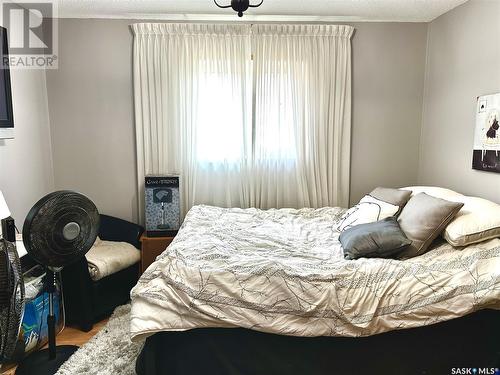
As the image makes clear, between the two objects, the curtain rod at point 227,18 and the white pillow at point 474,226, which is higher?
the curtain rod at point 227,18

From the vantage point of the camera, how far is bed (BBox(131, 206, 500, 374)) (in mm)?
1836

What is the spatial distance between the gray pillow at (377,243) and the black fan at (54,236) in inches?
61.3

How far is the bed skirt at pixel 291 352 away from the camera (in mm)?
1883

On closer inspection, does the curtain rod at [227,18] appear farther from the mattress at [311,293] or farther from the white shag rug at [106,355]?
the white shag rug at [106,355]

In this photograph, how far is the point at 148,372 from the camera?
72.9 inches

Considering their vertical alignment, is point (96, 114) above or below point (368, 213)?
above

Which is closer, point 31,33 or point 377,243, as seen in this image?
point 377,243

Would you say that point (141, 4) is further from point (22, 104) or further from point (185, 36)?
point (22, 104)

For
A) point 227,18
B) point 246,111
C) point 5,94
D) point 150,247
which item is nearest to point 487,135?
point 246,111

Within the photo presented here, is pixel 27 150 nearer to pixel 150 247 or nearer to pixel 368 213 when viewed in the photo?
pixel 150 247

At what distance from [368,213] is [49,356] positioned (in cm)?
229

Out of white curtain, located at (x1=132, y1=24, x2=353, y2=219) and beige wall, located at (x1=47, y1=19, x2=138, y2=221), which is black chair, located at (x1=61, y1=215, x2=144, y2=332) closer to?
beige wall, located at (x1=47, y1=19, x2=138, y2=221)

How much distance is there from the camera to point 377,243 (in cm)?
219

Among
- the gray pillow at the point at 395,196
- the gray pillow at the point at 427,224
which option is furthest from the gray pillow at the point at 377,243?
the gray pillow at the point at 395,196
